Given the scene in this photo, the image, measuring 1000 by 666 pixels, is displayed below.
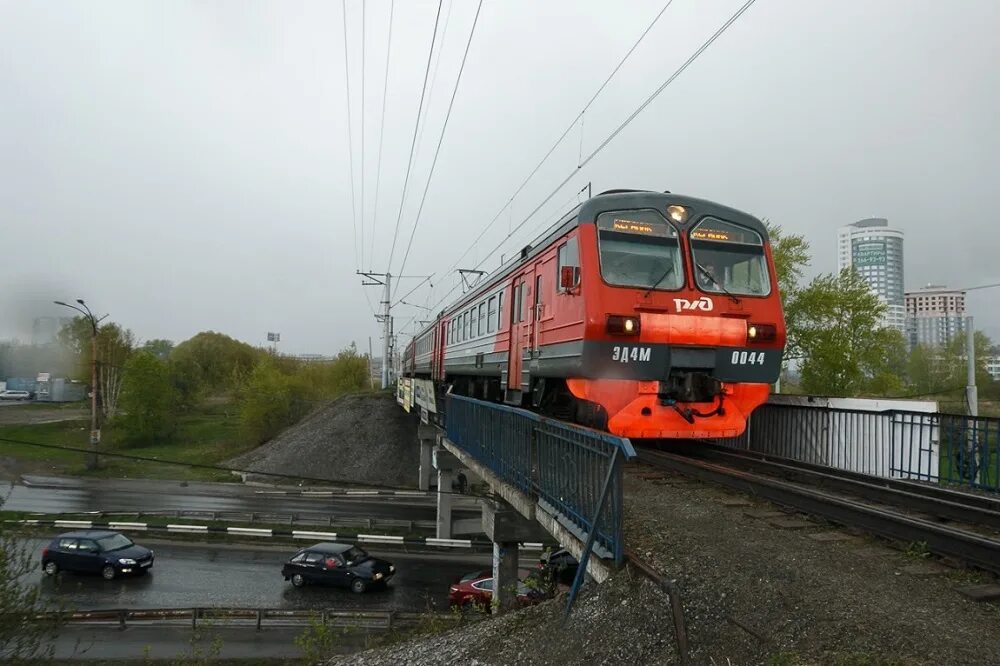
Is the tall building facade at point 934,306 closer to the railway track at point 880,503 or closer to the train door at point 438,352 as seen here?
the train door at point 438,352

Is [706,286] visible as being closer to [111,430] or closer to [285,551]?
[285,551]

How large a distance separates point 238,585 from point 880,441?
17.4m

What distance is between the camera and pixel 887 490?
6.95m

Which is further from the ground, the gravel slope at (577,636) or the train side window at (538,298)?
the train side window at (538,298)

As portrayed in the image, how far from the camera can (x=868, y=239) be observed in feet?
298

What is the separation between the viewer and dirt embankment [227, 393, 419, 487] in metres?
39.0

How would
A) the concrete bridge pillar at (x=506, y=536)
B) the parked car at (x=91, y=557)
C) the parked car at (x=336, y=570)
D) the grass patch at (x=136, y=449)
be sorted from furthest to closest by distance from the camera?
the grass patch at (x=136, y=449), the parked car at (x=91, y=557), the parked car at (x=336, y=570), the concrete bridge pillar at (x=506, y=536)

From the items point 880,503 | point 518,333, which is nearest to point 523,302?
point 518,333

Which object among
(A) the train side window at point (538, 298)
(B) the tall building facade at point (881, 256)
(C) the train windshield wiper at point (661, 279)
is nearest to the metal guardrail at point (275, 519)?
(A) the train side window at point (538, 298)

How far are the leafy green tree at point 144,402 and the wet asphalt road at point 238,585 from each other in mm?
27107

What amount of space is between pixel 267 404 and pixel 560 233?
4323cm

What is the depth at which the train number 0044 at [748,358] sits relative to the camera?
912cm

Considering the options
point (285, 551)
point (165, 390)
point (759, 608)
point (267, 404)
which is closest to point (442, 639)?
point (759, 608)

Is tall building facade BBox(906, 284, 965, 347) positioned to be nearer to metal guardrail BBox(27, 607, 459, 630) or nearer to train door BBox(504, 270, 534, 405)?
train door BBox(504, 270, 534, 405)
